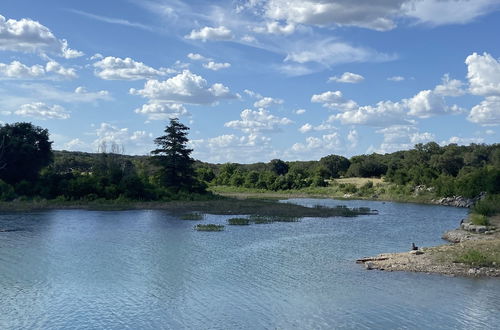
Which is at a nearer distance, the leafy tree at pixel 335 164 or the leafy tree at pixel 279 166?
the leafy tree at pixel 335 164

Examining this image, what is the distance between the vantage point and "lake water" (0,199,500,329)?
65.7ft

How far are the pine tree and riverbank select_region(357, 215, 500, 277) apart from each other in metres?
54.3

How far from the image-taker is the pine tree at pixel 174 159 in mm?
82625

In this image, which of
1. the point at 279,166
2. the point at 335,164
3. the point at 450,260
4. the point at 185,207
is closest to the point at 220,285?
the point at 450,260

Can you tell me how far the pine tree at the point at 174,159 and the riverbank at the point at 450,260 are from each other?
5429 centimetres

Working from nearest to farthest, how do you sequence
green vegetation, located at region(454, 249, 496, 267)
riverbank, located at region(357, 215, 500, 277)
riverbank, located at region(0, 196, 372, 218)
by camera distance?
riverbank, located at region(357, 215, 500, 277)
green vegetation, located at region(454, 249, 496, 267)
riverbank, located at region(0, 196, 372, 218)

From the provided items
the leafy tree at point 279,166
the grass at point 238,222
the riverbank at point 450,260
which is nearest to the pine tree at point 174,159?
the grass at point 238,222

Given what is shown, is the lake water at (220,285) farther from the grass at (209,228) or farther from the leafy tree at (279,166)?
the leafy tree at (279,166)

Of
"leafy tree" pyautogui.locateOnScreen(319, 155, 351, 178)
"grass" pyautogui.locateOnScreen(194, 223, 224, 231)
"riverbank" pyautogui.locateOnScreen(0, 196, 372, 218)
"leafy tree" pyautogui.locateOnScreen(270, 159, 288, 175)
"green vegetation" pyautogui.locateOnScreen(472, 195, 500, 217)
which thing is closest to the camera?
"grass" pyautogui.locateOnScreen(194, 223, 224, 231)

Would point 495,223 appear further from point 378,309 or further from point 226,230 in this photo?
point 378,309

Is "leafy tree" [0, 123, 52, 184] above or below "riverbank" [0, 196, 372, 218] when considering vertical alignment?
above

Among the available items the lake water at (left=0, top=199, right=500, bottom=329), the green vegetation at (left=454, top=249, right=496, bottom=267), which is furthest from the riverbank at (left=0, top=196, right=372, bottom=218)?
the green vegetation at (left=454, top=249, right=496, bottom=267)

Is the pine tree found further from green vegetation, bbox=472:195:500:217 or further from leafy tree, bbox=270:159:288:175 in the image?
leafy tree, bbox=270:159:288:175

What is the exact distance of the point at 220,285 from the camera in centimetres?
2550
